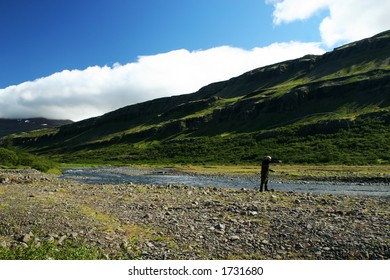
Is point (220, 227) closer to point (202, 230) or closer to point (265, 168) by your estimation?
point (202, 230)

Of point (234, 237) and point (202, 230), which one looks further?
point (202, 230)

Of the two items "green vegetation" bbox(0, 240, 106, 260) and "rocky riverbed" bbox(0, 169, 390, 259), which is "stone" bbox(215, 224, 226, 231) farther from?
"green vegetation" bbox(0, 240, 106, 260)

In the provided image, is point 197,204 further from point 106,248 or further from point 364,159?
point 364,159

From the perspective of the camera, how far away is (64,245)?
562 inches

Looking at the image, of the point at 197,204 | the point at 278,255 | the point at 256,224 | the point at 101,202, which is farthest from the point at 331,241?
the point at 101,202

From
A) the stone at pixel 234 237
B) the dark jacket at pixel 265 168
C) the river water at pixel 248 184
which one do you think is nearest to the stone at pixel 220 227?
the stone at pixel 234 237

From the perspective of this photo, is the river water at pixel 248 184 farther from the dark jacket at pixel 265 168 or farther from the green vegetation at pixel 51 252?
the green vegetation at pixel 51 252

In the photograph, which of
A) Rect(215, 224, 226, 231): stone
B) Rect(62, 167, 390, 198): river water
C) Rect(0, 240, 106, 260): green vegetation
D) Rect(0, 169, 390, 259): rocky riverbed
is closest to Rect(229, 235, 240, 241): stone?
Rect(0, 169, 390, 259): rocky riverbed

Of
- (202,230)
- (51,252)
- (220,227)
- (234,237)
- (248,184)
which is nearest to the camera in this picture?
(51,252)

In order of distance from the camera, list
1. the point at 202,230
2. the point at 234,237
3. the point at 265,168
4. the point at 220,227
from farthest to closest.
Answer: the point at 265,168 < the point at 220,227 < the point at 202,230 < the point at 234,237

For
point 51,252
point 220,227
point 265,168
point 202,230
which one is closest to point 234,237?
point 220,227

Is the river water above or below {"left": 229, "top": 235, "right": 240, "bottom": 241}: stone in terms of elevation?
below

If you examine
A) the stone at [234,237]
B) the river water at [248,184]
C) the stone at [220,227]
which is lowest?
the river water at [248,184]

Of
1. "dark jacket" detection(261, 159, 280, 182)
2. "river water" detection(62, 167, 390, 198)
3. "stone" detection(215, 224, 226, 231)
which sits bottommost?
"river water" detection(62, 167, 390, 198)
